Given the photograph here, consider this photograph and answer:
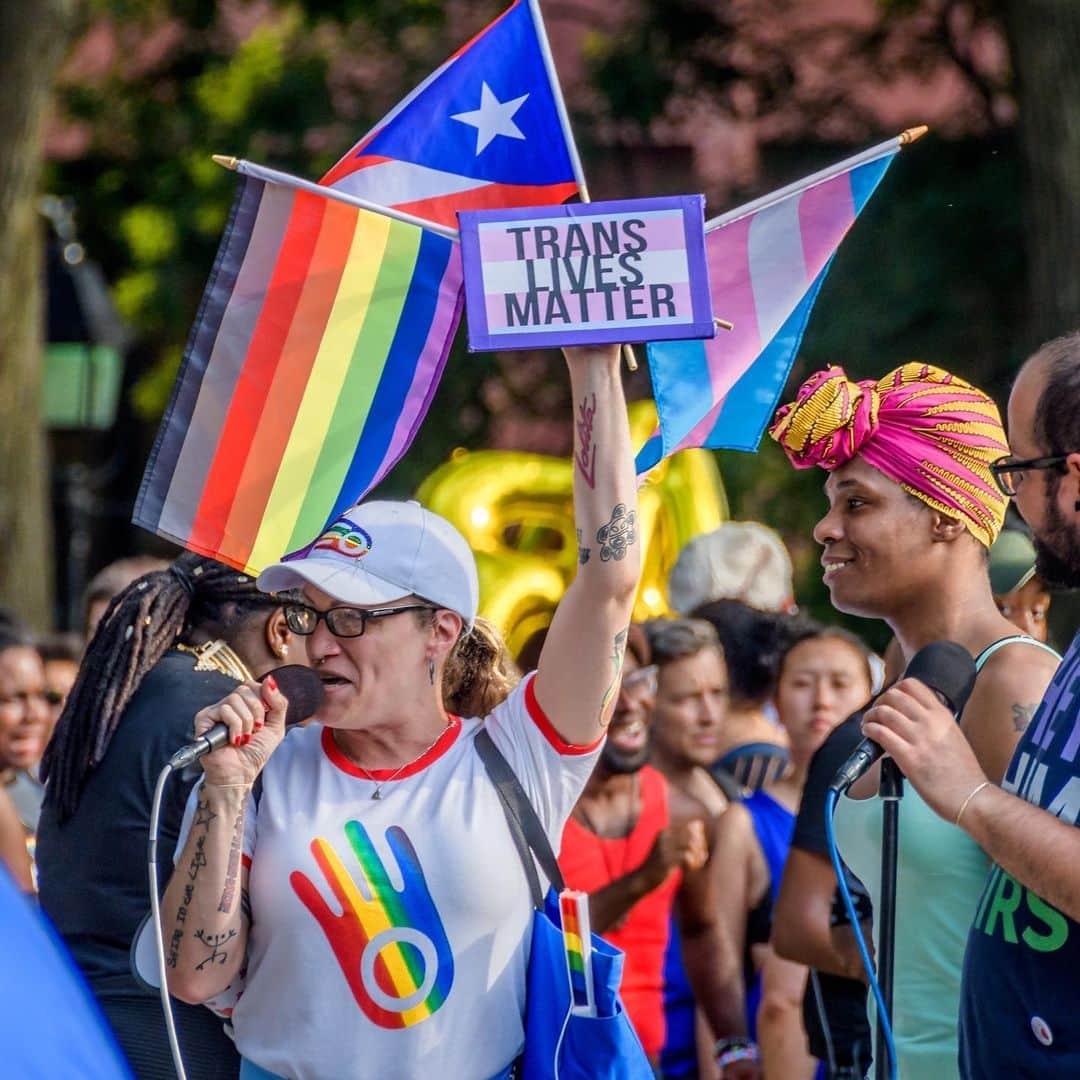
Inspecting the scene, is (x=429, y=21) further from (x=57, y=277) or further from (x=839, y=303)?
(x=839, y=303)

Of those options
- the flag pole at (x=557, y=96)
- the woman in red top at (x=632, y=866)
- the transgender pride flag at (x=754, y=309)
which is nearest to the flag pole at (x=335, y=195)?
the flag pole at (x=557, y=96)

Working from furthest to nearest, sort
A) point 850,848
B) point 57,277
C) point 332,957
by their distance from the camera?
point 57,277 < point 850,848 < point 332,957

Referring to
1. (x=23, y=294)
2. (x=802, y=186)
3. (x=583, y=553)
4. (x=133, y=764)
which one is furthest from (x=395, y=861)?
(x=23, y=294)

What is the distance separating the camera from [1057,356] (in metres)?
3.09

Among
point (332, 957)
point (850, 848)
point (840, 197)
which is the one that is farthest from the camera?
point (840, 197)

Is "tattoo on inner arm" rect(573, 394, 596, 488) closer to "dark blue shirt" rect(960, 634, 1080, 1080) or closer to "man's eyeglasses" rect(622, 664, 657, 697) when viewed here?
"dark blue shirt" rect(960, 634, 1080, 1080)

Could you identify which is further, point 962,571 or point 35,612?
point 35,612

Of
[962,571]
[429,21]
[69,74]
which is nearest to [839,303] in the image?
[429,21]

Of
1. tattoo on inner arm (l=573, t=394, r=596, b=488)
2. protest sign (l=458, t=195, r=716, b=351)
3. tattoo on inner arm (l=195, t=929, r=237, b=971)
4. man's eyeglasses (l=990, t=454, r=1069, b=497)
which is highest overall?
protest sign (l=458, t=195, r=716, b=351)

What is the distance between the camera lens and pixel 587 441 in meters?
3.19

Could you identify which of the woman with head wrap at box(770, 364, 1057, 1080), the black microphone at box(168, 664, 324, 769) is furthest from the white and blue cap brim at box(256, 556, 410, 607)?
the woman with head wrap at box(770, 364, 1057, 1080)

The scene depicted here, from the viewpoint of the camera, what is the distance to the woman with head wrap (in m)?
3.42

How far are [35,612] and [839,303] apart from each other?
18.6 ft

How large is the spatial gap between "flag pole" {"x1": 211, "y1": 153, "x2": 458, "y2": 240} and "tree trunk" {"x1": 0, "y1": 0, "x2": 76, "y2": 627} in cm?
820
